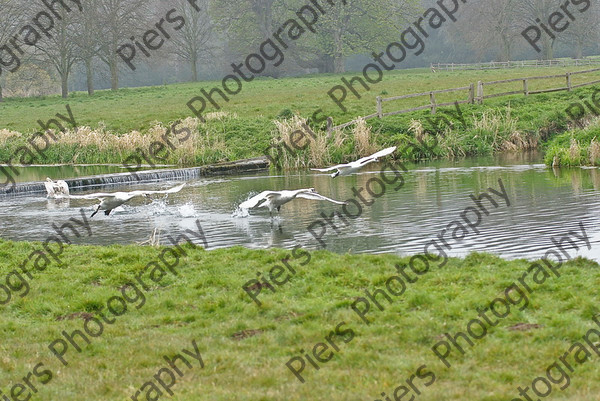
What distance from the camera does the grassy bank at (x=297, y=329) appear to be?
7988 mm

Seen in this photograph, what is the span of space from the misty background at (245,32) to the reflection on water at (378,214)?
42055 millimetres

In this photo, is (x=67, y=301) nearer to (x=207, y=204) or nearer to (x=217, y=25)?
(x=207, y=204)

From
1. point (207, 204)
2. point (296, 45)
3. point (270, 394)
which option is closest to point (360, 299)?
point (270, 394)

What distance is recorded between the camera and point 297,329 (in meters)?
9.71

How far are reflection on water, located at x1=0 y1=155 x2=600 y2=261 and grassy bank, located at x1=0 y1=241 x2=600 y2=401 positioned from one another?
2889mm

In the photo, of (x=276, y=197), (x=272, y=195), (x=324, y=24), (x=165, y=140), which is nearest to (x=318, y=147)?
(x=165, y=140)

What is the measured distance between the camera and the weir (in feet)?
98.9

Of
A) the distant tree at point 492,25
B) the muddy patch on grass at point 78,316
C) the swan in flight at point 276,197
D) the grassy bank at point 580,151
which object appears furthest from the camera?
the distant tree at point 492,25

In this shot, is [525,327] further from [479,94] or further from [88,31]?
[88,31]

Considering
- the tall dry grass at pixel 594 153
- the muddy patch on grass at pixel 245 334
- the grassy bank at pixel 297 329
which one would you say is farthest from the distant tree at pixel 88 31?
the muddy patch on grass at pixel 245 334

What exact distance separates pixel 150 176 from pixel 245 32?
165 feet

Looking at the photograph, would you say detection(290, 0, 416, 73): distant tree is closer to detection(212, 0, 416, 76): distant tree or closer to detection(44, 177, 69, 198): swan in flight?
detection(212, 0, 416, 76): distant tree

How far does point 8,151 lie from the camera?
40.5 m

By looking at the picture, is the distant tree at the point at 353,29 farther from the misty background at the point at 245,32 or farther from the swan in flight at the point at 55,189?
the swan in flight at the point at 55,189
